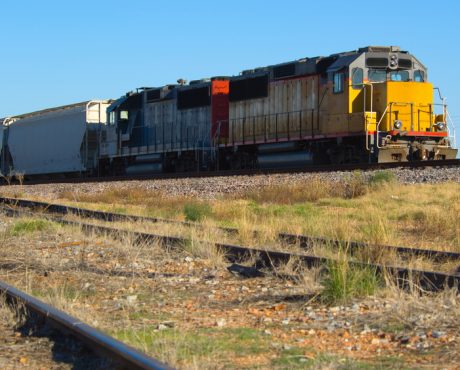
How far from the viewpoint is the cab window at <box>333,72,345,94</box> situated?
67.9 ft

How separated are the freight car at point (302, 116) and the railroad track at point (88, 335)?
15417 mm

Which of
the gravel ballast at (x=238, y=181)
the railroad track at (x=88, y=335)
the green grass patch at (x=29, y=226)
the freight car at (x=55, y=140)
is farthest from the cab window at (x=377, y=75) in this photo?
the railroad track at (x=88, y=335)

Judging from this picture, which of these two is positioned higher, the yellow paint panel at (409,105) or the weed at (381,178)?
the yellow paint panel at (409,105)

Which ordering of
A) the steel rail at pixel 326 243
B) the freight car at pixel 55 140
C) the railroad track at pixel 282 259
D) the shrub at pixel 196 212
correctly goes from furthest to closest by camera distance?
1. the freight car at pixel 55 140
2. the shrub at pixel 196 212
3. the steel rail at pixel 326 243
4. the railroad track at pixel 282 259

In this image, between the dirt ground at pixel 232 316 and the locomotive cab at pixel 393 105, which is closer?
the dirt ground at pixel 232 316

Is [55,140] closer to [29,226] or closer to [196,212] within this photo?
[196,212]

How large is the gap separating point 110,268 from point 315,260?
2244mm

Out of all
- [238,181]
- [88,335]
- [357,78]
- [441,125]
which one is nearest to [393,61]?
A: [357,78]

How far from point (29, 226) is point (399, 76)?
12306mm

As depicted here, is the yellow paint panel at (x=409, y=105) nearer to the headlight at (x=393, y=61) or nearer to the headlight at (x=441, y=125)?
the headlight at (x=441, y=125)

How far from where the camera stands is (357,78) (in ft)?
67.7

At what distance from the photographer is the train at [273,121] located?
2048 centimetres

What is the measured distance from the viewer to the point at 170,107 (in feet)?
88.8

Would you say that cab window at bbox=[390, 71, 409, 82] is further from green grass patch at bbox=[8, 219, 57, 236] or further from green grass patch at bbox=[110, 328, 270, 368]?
green grass patch at bbox=[110, 328, 270, 368]
